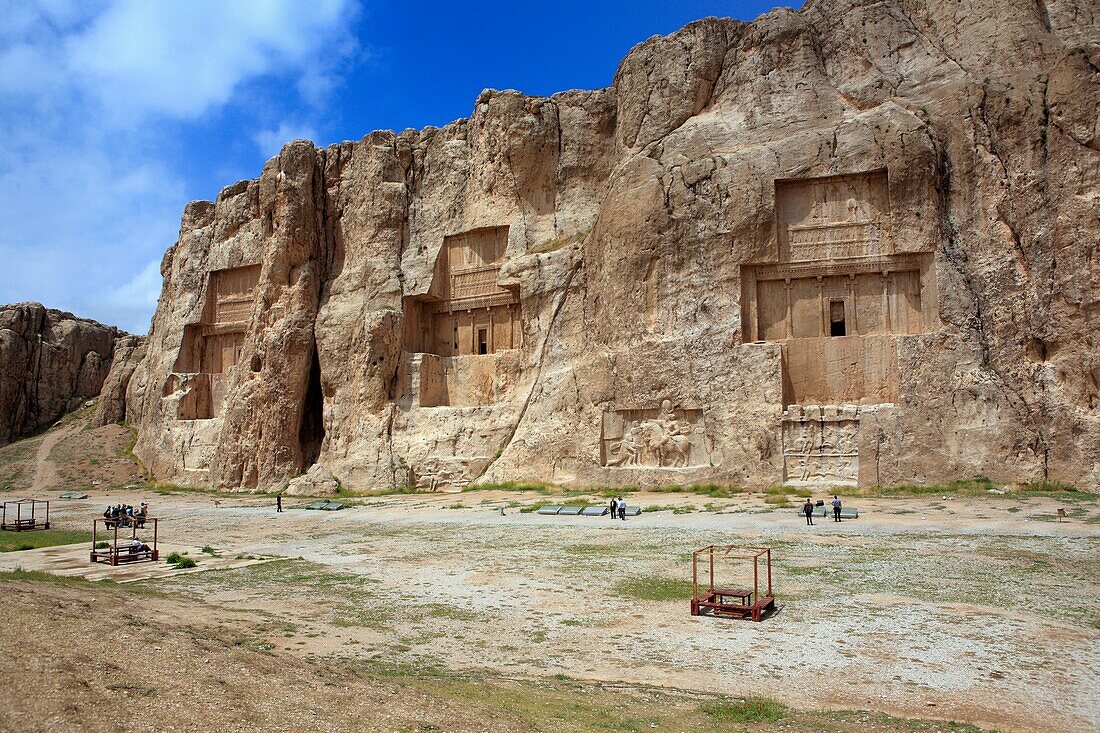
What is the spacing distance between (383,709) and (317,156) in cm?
4063

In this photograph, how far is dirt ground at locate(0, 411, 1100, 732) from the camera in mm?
8414

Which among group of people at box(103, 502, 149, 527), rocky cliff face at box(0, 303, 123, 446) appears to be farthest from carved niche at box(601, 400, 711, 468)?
rocky cliff face at box(0, 303, 123, 446)

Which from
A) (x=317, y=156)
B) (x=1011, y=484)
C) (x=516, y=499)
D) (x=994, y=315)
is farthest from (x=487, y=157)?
(x=1011, y=484)

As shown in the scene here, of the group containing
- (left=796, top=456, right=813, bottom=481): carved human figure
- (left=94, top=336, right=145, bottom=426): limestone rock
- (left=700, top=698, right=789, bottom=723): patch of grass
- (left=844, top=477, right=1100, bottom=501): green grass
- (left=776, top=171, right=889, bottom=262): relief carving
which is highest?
(left=776, top=171, right=889, bottom=262): relief carving

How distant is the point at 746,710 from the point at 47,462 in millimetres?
48973

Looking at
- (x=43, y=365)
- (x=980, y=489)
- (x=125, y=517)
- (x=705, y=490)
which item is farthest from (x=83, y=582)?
(x=43, y=365)

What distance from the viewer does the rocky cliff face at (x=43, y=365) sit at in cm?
5375

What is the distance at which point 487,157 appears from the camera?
129 feet

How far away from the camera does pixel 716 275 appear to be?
31.1 metres

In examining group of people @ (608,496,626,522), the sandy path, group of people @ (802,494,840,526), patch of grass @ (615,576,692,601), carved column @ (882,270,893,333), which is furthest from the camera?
the sandy path

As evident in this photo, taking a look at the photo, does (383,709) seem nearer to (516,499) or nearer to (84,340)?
(516,499)

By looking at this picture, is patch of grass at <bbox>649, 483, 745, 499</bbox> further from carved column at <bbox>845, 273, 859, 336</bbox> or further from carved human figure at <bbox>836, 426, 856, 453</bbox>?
carved column at <bbox>845, 273, 859, 336</bbox>

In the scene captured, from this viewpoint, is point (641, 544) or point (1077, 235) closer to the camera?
point (641, 544)

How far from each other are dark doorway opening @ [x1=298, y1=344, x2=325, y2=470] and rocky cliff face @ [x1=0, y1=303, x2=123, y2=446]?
25.9 m
